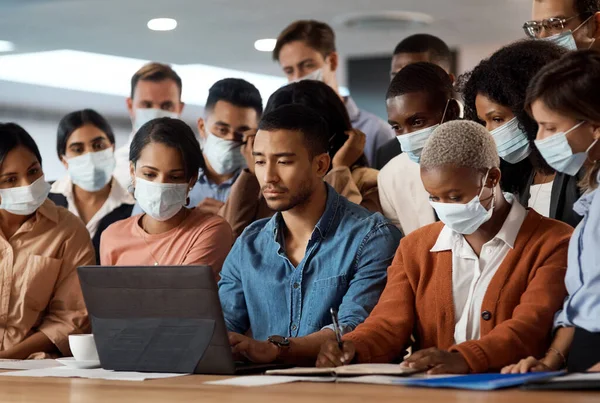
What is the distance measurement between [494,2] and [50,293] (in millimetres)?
5114

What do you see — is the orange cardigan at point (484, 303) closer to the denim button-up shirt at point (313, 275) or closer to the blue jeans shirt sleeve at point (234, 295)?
the denim button-up shirt at point (313, 275)

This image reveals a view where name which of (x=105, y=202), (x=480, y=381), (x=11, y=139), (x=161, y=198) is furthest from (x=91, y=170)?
(x=480, y=381)

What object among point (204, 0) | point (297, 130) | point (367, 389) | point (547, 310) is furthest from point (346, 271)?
point (204, 0)

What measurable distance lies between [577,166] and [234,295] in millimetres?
1100

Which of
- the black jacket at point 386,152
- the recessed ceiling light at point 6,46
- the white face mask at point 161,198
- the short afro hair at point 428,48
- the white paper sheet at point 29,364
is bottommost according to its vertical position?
the white paper sheet at point 29,364

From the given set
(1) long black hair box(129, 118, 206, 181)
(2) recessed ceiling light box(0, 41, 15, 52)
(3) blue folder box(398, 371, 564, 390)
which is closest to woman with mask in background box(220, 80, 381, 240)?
(1) long black hair box(129, 118, 206, 181)

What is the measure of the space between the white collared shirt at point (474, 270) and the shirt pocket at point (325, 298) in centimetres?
42

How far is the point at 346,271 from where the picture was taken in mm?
2707

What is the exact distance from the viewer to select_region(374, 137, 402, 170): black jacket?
3909 mm

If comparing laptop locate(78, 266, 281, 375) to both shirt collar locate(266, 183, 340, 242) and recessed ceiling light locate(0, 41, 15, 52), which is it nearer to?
shirt collar locate(266, 183, 340, 242)

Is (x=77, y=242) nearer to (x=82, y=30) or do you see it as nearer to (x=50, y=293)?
(x=50, y=293)

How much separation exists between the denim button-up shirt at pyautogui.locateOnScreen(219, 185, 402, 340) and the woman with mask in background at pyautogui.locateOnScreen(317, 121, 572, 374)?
200mm

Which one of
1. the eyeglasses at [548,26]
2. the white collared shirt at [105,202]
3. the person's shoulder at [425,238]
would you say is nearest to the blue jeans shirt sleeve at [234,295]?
the person's shoulder at [425,238]

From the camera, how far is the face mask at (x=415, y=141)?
3043mm
